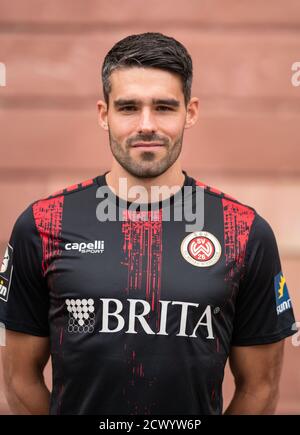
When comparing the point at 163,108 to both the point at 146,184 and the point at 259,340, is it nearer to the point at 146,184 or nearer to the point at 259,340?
the point at 146,184

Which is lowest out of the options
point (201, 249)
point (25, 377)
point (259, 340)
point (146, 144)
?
point (25, 377)

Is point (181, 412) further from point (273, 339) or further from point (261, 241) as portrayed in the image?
point (261, 241)

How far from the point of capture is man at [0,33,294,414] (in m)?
2.39

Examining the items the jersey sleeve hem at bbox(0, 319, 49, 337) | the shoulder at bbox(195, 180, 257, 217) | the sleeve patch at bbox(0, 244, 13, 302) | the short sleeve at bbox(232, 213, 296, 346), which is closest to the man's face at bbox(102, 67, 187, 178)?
the shoulder at bbox(195, 180, 257, 217)

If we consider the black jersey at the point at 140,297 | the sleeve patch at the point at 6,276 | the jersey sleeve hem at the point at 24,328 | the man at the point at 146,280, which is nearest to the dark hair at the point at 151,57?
the man at the point at 146,280

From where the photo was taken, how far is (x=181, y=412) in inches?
95.0

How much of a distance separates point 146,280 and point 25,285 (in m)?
0.48

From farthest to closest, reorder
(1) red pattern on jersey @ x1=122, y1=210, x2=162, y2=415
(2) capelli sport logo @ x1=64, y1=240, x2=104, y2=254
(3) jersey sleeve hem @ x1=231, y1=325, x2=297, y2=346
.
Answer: (3) jersey sleeve hem @ x1=231, y1=325, x2=297, y2=346 → (2) capelli sport logo @ x1=64, y1=240, x2=104, y2=254 → (1) red pattern on jersey @ x1=122, y1=210, x2=162, y2=415

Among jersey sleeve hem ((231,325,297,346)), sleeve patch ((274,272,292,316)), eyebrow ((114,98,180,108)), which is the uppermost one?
eyebrow ((114,98,180,108))

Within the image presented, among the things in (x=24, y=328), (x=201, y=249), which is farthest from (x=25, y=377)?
(x=201, y=249)

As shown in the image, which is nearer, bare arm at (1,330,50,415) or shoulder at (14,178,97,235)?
shoulder at (14,178,97,235)

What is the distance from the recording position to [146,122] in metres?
2.40

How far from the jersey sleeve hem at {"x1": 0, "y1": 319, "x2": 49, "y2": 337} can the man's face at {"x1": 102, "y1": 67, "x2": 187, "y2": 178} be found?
27.6 inches

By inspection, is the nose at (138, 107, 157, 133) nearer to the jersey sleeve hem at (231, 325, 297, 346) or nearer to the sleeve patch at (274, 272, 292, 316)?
the sleeve patch at (274, 272, 292, 316)
